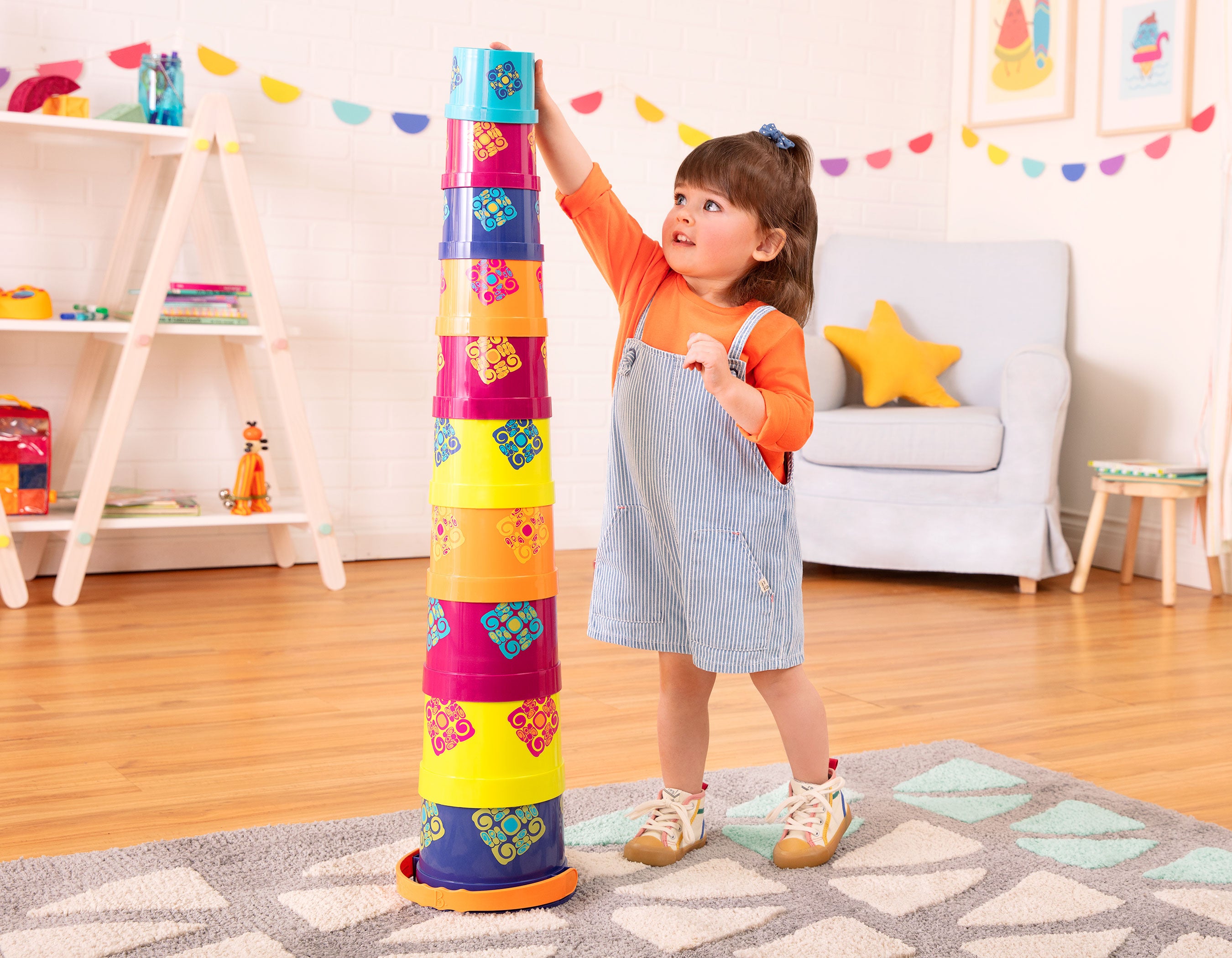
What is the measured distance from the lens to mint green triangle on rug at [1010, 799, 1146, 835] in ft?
4.95

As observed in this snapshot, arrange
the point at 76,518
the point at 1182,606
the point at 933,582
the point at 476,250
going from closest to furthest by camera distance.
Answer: the point at 476,250 < the point at 76,518 < the point at 1182,606 < the point at 933,582

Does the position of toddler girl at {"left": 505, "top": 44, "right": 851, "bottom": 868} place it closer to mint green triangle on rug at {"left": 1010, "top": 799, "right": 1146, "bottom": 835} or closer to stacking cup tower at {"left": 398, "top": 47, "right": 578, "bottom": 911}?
stacking cup tower at {"left": 398, "top": 47, "right": 578, "bottom": 911}

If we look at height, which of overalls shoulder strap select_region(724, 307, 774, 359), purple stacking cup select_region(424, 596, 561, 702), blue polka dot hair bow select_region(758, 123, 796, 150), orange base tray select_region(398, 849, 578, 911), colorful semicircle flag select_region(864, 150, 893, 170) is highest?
colorful semicircle flag select_region(864, 150, 893, 170)

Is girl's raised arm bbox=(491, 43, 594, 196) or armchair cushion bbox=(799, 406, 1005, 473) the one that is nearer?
girl's raised arm bbox=(491, 43, 594, 196)

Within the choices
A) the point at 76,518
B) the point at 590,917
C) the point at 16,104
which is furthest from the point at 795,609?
the point at 16,104

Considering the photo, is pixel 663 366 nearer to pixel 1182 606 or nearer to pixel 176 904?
pixel 176 904

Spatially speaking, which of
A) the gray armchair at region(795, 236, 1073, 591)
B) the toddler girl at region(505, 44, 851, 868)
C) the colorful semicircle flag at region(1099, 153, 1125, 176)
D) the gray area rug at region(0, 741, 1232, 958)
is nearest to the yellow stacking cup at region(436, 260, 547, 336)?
the toddler girl at region(505, 44, 851, 868)

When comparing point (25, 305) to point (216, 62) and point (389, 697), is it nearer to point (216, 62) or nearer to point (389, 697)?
point (216, 62)

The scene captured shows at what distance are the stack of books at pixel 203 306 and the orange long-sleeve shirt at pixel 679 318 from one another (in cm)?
179

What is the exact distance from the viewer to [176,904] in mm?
1231

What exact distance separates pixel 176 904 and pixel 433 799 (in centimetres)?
26

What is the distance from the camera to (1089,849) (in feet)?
4.72

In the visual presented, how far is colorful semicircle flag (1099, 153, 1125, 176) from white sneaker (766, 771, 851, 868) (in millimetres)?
2800

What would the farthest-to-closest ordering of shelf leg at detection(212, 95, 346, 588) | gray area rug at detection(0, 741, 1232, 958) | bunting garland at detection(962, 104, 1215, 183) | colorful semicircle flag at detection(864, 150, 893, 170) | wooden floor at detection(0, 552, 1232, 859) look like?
colorful semicircle flag at detection(864, 150, 893, 170), bunting garland at detection(962, 104, 1215, 183), shelf leg at detection(212, 95, 346, 588), wooden floor at detection(0, 552, 1232, 859), gray area rug at detection(0, 741, 1232, 958)
